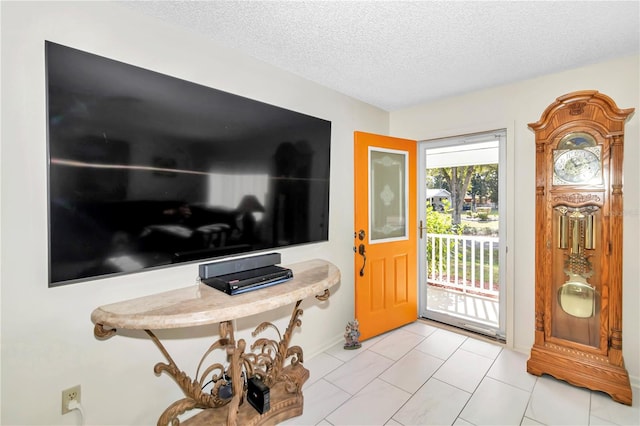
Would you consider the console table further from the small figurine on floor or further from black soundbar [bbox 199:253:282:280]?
the small figurine on floor

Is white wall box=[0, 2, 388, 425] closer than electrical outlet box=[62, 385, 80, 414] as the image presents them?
Yes

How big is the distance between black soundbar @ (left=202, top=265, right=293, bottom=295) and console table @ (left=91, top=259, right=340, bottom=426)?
0.04m

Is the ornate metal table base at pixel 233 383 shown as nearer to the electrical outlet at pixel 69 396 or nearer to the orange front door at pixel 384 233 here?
the electrical outlet at pixel 69 396

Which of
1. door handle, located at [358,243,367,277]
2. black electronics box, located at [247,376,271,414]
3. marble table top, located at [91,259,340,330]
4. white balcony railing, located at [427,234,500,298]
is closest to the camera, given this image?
marble table top, located at [91,259,340,330]

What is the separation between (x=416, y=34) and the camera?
1.87m

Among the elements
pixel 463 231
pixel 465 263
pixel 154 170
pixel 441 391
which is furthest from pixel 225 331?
pixel 465 263

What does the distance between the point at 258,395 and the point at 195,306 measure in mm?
816

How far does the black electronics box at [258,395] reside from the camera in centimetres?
179

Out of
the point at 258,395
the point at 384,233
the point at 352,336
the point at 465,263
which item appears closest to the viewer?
the point at 258,395

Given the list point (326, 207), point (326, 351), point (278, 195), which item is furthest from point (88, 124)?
point (326, 351)

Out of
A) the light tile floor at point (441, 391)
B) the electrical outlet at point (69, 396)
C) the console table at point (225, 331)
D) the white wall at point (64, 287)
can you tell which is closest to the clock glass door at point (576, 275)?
the light tile floor at point (441, 391)

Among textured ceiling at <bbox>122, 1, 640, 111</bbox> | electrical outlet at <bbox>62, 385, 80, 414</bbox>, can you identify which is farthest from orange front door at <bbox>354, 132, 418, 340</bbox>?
electrical outlet at <bbox>62, 385, 80, 414</bbox>

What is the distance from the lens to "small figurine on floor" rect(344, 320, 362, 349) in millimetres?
2809

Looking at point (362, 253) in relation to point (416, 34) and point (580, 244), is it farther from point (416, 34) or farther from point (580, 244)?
point (416, 34)
